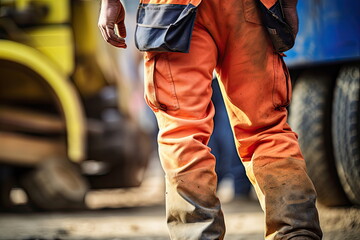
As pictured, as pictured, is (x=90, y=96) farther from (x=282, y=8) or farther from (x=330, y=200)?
(x=282, y=8)

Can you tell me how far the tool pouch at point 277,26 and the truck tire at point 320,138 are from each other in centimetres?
162

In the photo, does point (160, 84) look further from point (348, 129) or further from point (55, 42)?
point (55, 42)

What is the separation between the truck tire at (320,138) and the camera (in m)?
3.84

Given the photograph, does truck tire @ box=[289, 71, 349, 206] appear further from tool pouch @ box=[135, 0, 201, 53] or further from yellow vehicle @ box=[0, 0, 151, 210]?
yellow vehicle @ box=[0, 0, 151, 210]

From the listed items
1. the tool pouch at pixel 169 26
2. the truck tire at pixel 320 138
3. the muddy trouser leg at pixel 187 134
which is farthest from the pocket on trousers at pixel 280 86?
the truck tire at pixel 320 138

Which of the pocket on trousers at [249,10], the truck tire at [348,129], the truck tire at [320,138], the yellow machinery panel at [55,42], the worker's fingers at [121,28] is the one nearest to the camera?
the pocket on trousers at [249,10]

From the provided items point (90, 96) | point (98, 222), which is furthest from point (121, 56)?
point (98, 222)

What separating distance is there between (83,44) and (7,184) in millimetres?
1372

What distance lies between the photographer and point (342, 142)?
12.0 feet

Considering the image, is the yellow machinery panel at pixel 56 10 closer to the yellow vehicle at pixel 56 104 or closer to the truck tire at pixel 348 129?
the yellow vehicle at pixel 56 104

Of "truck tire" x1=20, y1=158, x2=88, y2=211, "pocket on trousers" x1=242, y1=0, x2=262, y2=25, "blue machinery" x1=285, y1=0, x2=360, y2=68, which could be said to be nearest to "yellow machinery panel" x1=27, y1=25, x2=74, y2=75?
"truck tire" x1=20, y1=158, x2=88, y2=211

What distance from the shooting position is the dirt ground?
3605 millimetres

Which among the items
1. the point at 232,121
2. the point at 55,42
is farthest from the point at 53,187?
the point at 232,121

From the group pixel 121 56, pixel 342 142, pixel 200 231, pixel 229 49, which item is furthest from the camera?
pixel 121 56
